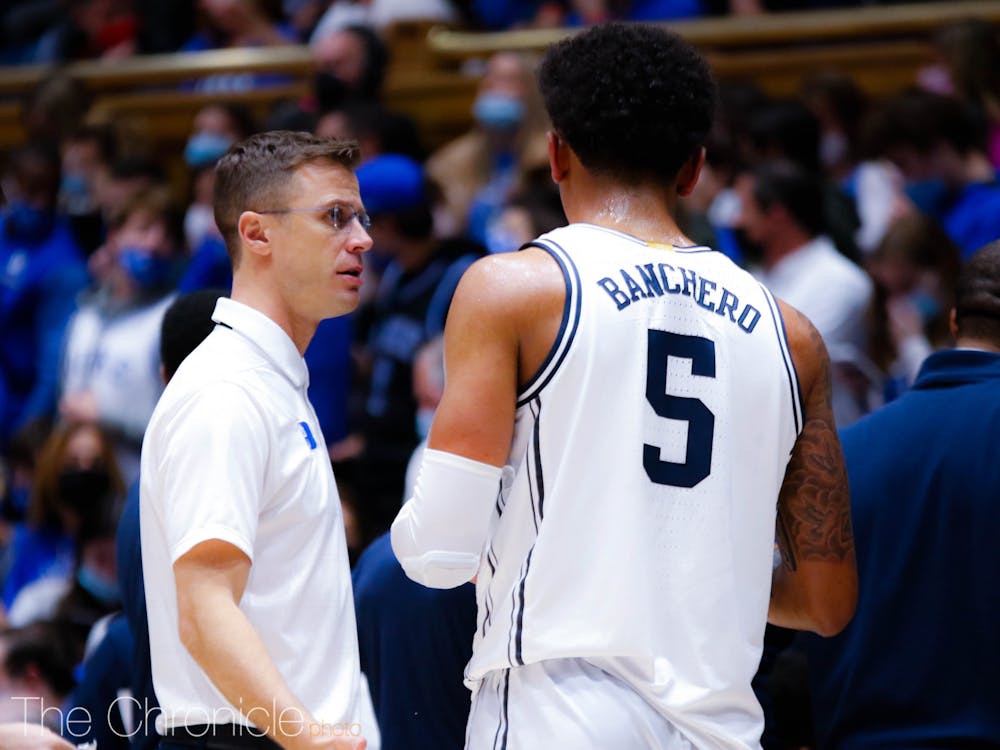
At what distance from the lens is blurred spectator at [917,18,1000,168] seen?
6848mm

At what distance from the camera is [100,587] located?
5.91m

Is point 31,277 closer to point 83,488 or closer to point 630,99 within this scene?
point 83,488

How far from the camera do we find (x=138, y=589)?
3.46 m

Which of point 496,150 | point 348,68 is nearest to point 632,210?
point 496,150

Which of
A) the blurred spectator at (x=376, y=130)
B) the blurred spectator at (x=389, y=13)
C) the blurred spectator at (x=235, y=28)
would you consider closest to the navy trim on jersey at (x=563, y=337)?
the blurred spectator at (x=376, y=130)

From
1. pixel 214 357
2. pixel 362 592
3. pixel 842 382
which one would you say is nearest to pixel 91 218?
pixel 842 382

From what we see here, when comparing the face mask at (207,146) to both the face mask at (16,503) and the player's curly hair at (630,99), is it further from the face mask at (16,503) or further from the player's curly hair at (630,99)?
the player's curly hair at (630,99)

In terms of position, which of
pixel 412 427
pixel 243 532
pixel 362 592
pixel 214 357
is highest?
pixel 214 357

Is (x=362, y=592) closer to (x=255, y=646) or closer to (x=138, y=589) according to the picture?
(x=138, y=589)

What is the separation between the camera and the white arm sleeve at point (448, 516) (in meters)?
2.62

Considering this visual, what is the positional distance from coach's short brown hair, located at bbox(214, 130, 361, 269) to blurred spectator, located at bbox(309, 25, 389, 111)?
195 inches

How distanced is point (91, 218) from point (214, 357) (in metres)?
6.05

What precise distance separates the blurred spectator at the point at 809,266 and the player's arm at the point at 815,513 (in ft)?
8.98

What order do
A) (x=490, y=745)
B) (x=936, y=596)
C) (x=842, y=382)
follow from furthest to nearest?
1. (x=842, y=382)
2. (x=936, y=596)
3. (x=490, y=745)
